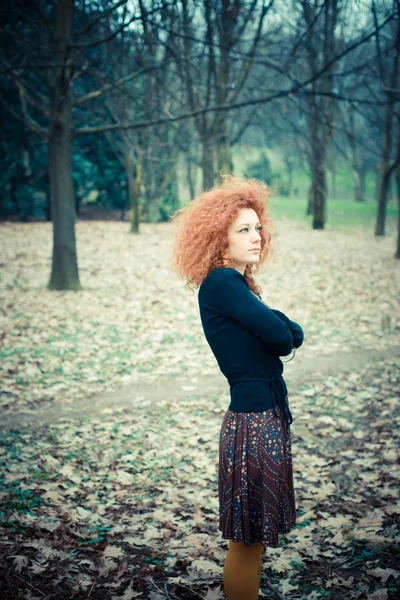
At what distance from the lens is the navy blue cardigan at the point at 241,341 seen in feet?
7.86

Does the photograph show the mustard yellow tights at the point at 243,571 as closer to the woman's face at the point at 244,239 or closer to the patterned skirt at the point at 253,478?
the patterned skirt at the point at 253,478

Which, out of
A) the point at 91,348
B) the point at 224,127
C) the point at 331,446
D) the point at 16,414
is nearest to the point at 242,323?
the point at 331,446

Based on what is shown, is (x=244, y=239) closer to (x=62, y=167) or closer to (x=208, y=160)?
(x=62, y=167)

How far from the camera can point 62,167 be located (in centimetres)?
1074

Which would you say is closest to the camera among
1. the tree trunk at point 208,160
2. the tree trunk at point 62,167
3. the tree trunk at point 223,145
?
the tree trunk at point 62,167

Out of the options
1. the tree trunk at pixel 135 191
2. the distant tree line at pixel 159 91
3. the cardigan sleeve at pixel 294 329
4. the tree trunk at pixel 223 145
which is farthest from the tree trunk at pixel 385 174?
the cardigan sleeve at pixel 294 329

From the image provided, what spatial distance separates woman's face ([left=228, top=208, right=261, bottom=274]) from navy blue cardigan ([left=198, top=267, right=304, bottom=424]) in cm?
15

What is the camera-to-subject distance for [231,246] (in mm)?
2658

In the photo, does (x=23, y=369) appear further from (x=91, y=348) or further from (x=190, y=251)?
(x=190, y=251)

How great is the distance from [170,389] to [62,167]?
5980 mm

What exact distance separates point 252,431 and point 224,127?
48.8 feet

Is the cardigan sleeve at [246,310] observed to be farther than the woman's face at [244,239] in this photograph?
No

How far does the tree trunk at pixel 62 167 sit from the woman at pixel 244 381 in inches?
324

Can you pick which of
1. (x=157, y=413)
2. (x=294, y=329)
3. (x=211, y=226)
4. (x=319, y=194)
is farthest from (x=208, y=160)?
(x=294, y=329)
